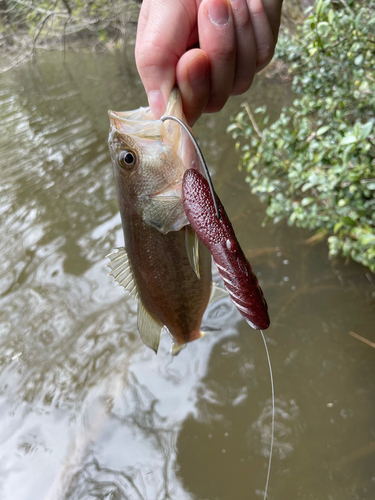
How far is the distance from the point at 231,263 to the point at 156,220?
2.19ft

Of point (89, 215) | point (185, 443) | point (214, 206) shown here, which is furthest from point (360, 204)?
point (89, 215)

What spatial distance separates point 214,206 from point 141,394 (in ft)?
8.04

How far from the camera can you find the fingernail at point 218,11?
3.96 ft

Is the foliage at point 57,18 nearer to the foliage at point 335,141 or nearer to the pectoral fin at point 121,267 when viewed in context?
the foliage at point 335,141

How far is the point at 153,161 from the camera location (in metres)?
1.39

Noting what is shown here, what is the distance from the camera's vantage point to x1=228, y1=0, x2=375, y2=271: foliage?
225 cm

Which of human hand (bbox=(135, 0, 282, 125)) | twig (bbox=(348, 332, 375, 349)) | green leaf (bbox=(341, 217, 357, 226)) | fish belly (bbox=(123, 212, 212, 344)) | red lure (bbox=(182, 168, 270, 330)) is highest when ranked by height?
human hand (bbox=(135, 0, 282, 125))

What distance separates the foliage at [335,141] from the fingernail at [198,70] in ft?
3.38

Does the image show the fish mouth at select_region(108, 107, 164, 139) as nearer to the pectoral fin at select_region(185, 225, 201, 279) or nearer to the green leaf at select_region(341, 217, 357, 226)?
the pectoral fin at select_region(185, 225, 201, 279)

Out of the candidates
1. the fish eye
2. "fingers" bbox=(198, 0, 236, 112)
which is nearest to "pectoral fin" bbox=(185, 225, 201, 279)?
the fish eye

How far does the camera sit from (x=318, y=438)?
2.42 meters

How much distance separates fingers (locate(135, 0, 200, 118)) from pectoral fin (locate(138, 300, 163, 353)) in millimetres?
955

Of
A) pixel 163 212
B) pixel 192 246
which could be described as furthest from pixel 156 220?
pixel 192 246

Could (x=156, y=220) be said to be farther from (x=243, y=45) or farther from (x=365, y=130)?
(x=365, y=130)
